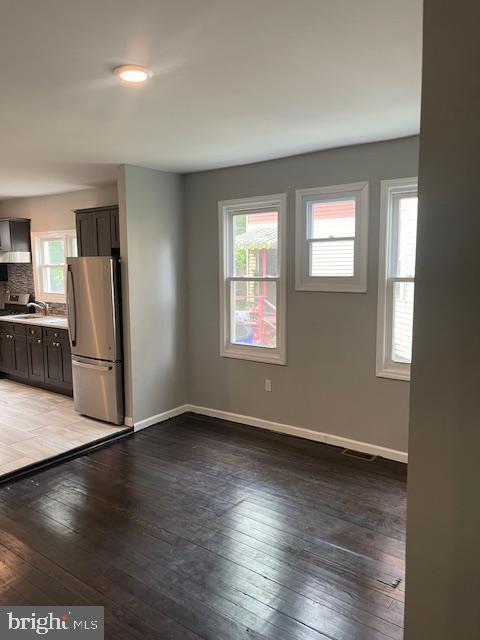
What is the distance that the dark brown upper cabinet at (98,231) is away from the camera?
16.4 ft

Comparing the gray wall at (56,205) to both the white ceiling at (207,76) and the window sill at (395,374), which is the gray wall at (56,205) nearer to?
the white ceiling at (207,76)

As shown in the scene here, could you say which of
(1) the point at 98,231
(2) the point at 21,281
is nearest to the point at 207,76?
(1) the point at 98,231

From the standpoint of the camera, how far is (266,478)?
11.6 feet

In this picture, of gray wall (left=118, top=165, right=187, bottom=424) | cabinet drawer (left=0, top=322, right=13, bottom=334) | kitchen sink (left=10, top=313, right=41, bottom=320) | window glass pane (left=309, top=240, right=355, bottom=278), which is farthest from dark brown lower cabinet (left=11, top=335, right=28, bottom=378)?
window glass pane (left=309, top=240, right=355, bottom=278)

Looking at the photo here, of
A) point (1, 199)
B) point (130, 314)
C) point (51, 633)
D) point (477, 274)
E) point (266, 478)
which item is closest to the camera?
point (477, 274)

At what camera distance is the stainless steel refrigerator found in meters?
4.43

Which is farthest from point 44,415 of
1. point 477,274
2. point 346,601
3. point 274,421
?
point 477,274

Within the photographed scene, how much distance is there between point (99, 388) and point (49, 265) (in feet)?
9.30

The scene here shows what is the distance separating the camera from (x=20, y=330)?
606 cm

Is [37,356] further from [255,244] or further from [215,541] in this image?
[215,541]

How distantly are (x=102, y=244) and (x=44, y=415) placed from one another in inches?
77.8

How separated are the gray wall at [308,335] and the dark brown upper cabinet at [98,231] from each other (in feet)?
2.67

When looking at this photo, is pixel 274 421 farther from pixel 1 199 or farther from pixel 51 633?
pixel 1 199

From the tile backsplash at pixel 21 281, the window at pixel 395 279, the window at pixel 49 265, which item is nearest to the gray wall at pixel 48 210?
the tile backsplash at pixel 21 281
